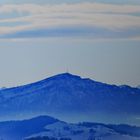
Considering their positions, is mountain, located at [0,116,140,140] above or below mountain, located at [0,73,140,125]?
below

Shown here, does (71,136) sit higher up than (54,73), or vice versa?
(54,73)

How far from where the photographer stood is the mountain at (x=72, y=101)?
2359 mm

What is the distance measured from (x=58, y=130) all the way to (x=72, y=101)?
21 centimetres

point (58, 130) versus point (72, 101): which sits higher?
point (72, 101)

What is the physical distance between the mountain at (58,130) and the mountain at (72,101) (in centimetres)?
4

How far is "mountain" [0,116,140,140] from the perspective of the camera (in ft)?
7.67

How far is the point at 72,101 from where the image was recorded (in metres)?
2.38

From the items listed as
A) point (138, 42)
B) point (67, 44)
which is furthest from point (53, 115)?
point (138, 42)

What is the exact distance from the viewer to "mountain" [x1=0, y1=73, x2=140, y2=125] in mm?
2359

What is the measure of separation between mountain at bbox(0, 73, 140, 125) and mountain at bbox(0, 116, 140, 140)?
40mm

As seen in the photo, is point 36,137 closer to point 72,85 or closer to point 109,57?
point 72,85

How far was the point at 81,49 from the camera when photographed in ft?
7.95

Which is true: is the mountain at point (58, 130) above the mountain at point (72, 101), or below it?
below

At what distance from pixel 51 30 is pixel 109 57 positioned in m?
0.44
